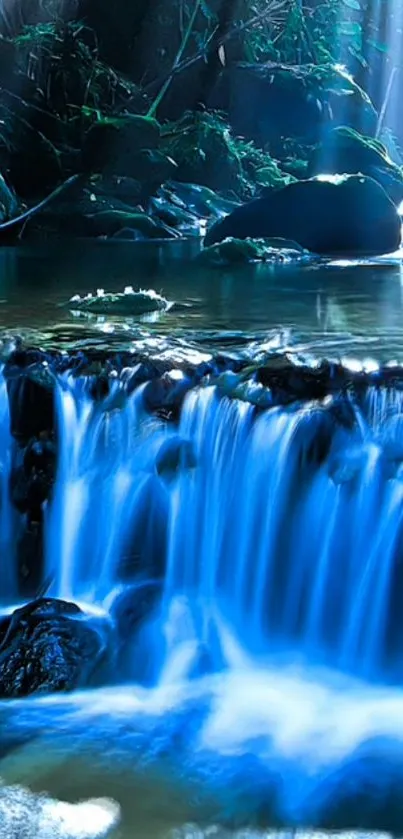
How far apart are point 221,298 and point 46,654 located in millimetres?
5242

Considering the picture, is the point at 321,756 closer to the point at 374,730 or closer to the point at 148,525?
the point at 374,730

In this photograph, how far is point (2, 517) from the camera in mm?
6004

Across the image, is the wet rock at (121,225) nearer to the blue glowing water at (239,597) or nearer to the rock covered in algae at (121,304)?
the rock covered in algae at (121,304)

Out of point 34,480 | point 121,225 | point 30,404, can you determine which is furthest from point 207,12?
point 34,480

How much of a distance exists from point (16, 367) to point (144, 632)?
2143mm

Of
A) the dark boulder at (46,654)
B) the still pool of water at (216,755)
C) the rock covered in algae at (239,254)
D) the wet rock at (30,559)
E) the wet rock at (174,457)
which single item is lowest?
the still pool of water at (216,755)

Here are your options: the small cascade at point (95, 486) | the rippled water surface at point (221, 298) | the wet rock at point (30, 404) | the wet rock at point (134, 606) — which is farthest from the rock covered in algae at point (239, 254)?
the wet rock at point (134, 606)

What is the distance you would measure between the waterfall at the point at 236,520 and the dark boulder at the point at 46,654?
492 millimetres

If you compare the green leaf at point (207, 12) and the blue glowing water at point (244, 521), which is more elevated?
the green leaf at point (207, 12)

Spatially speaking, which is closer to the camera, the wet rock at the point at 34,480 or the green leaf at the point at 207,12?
the wet rock at the point at 34,480

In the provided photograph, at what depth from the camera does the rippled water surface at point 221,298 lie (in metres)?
7.14

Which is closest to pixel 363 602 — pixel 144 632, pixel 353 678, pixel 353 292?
pixel 353 678

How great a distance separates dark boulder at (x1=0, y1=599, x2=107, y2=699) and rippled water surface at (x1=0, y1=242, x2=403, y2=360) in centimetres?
244

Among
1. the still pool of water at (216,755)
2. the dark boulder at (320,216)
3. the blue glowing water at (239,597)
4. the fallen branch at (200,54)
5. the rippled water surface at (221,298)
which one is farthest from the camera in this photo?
the fallen branch at (200,54)
